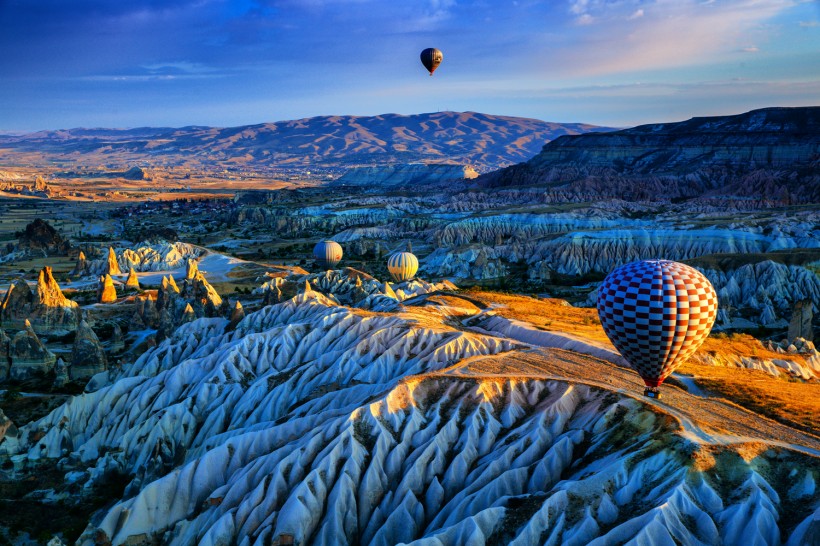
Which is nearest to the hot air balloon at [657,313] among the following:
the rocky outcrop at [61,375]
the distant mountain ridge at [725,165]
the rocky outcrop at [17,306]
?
the rocky outcrop at [61,375]

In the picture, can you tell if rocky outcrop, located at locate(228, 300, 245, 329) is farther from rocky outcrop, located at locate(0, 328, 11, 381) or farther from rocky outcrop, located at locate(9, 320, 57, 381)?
rocky outcrop, located at locate(0, 328, 11, 381)

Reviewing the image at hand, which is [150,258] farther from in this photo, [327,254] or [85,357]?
[85,357]

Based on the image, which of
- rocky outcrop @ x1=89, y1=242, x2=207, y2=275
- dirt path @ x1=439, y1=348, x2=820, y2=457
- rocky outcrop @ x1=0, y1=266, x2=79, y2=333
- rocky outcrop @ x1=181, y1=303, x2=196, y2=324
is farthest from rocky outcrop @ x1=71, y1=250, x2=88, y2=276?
dirt path @ x1=439, y1=348, x2=820, y2=457

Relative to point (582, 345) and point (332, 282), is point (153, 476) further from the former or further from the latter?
point (332, 282)

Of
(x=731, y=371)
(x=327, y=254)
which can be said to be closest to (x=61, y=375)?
(x=731, y=371)

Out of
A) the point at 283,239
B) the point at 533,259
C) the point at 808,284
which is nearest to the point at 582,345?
the point at 808,284

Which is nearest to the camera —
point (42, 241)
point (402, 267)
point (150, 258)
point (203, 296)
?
point (203, 296)
